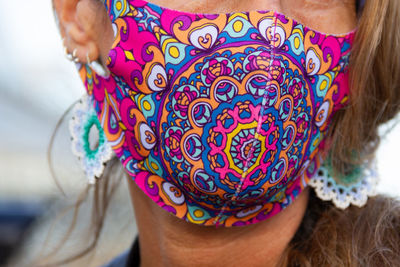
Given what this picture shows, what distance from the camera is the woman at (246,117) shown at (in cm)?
154

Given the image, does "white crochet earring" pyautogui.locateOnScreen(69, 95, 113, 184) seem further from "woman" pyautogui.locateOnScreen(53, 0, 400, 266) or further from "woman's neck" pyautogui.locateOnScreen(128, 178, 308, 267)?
"woman's neck" pyautogui.locateOnScreen(128, 178, 308, 267)

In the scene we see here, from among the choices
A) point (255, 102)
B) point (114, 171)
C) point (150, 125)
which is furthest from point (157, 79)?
point (114, 171)

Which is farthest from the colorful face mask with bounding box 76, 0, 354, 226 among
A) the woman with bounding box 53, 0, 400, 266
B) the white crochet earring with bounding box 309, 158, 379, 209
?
the white crochet earring with bounding box 309, 158, 379, 209

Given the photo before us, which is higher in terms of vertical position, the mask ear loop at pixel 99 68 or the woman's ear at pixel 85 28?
the woman's ear at pixel 85 28

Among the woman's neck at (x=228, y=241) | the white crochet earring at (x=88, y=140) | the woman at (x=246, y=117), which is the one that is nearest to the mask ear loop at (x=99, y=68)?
the woman at (x=246, y=117)

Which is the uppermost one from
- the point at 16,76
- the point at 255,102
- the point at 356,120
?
the point at 255,102

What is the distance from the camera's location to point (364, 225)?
1847mm

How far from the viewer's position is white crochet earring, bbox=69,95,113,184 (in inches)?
77.5

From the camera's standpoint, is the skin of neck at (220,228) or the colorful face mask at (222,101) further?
the skin of neck at (220,228)

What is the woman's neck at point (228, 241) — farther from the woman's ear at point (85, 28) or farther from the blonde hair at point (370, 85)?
the woman's ear at point (85, 28)

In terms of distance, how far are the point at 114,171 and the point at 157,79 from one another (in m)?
0.96

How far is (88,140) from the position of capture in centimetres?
209

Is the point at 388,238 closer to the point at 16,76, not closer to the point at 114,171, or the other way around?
the point at 114,171

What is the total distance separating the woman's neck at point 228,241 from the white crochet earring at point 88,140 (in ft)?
0.80
